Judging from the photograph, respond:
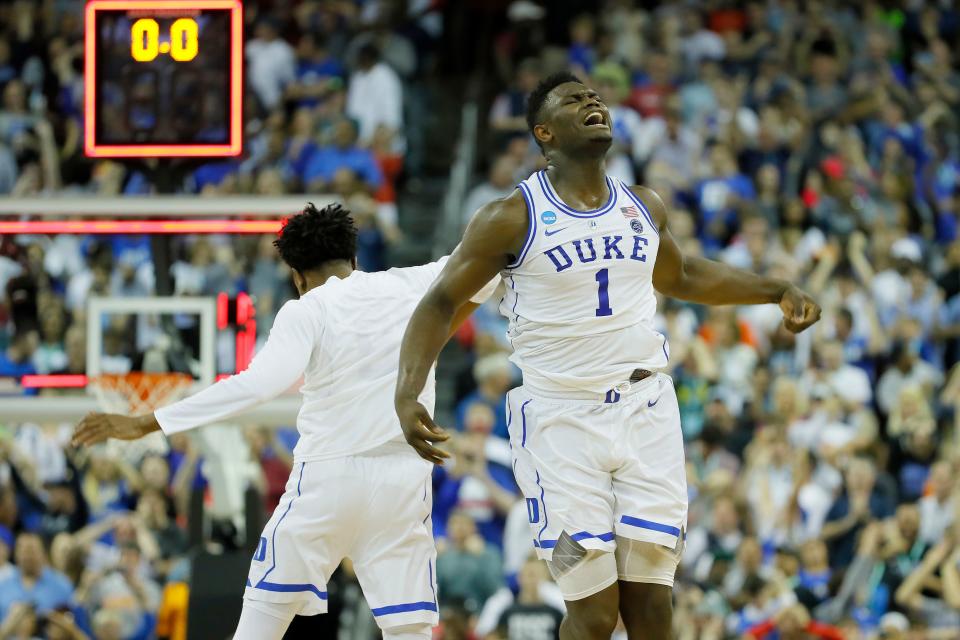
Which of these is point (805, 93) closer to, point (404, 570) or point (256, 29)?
point (256, 29)

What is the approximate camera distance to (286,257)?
645 centimetres

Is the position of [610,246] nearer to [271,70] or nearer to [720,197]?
[720,197]

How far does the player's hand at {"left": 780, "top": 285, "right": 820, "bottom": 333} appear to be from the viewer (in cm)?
Result: 596

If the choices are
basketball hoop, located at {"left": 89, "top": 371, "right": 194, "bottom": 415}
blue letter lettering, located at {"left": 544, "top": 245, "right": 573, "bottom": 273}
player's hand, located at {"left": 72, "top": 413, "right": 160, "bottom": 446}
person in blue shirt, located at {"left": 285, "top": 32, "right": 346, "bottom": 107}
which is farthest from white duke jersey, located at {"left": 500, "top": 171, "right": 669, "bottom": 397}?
person in blue shirt, located at {"left": 285, "top": 32, "right": 346, "bottom": 107}

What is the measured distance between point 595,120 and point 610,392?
0.99 meters

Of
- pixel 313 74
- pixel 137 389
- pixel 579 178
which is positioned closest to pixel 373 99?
pixel 313 74

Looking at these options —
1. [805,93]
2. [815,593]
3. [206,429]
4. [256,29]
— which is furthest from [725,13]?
[206,429]

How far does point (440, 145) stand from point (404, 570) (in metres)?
11.7

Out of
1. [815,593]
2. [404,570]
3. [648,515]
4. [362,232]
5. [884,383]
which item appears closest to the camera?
[648,515]

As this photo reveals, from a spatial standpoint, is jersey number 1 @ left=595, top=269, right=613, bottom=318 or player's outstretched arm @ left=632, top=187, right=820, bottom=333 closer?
jersey number 1 @ left=595, top=269, right=613, bottom=318

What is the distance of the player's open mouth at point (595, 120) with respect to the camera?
226 inches

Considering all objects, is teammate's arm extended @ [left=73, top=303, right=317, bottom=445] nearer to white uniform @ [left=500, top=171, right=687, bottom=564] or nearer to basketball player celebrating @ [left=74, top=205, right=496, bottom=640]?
basketball player celebrating @ [left=74, top=205, right=496, bottom=640]

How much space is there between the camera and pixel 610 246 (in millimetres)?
5691

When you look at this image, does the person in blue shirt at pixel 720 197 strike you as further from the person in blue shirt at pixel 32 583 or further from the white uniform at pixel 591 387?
the white uniform at pixel 591 387
